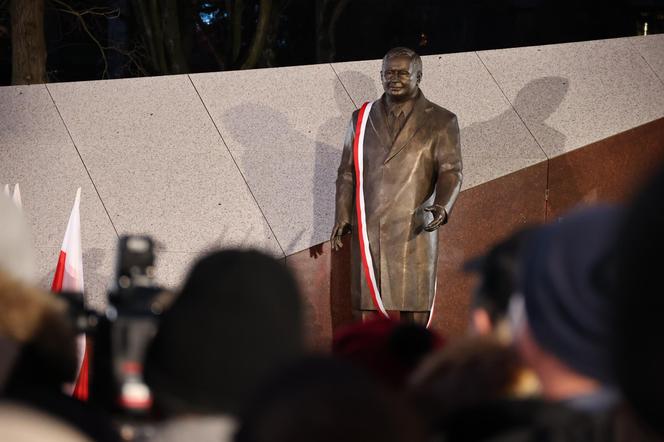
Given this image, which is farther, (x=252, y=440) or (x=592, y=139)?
(x=592, y=139)

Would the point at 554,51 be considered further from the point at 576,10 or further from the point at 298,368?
the point at 298,368

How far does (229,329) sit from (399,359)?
472mm

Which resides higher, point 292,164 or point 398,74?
point 398,74

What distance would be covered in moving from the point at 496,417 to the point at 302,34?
427 inches

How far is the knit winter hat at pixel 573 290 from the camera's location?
139cm

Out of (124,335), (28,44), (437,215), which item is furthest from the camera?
(28,44)

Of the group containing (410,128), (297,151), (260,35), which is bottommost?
(297,151)

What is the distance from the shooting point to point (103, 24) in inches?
493

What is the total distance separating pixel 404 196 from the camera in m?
6.04

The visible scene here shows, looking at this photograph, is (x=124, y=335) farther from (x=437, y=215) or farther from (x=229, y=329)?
(x=437, y=215)

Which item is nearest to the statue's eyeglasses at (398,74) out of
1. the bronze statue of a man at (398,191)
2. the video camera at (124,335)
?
the bronze statue of a man at (398,191)

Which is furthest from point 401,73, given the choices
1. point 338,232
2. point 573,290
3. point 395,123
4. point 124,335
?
point 573,290

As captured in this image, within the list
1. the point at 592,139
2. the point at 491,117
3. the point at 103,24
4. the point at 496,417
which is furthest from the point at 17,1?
the point at 496,417

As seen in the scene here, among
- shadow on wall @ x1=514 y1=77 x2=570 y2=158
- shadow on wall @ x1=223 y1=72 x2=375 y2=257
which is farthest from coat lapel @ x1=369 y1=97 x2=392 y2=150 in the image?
shadow on wall @ x1=514 y1=77 x2=570 y2=158
